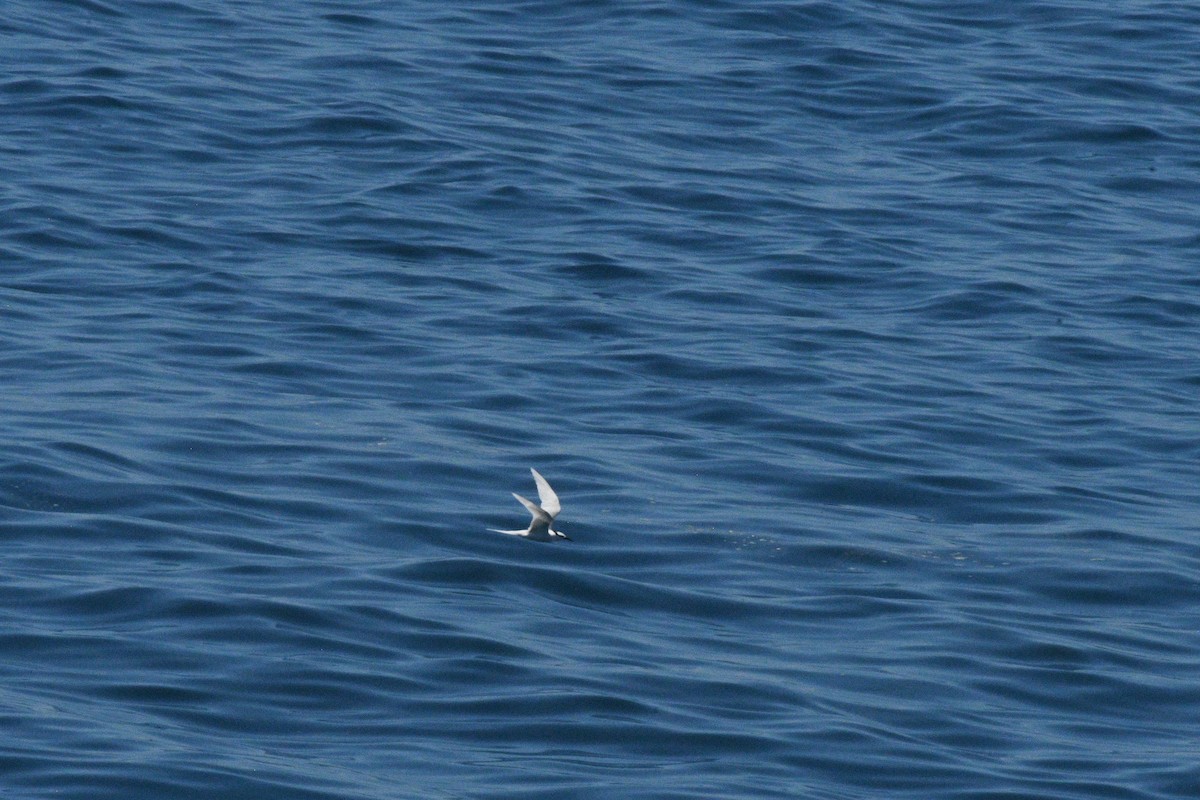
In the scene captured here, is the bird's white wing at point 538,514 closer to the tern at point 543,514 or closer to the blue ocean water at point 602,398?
the tern at point 543,514

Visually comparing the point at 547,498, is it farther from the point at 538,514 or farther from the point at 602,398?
the point at 602,398

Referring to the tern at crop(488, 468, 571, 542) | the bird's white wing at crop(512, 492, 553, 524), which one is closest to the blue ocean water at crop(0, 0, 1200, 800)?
the tern at crop(488, 468, 571, 542)

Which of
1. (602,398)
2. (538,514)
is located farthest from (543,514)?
(602,398)

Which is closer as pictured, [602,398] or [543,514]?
[543,514]

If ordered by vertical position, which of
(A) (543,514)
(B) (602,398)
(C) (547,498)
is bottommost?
(B) (602,398)

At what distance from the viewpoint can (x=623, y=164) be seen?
19.7 meters

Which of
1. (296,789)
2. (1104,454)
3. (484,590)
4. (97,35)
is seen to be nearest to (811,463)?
(1104,454)

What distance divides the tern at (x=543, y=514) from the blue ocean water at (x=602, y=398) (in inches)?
10.0

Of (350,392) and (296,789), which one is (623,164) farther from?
(296,789)

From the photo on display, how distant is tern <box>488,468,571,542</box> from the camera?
1177 cm

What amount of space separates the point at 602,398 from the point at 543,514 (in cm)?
326

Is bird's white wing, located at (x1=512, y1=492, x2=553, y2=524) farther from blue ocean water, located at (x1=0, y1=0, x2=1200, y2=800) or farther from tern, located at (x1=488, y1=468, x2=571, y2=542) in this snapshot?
blue ocean water, located at (x1=0, y1=0, x2=1200, y2=800)

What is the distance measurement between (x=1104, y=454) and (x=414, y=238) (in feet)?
18.8

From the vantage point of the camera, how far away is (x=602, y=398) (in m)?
15.1
